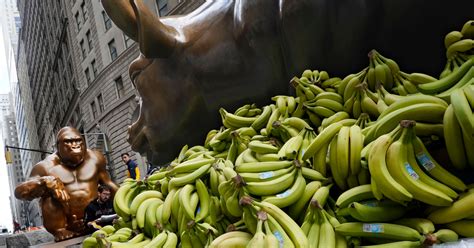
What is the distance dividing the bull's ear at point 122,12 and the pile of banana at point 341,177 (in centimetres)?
133

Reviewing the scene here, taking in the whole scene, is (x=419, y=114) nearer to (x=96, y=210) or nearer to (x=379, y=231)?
(x=379, y=231)

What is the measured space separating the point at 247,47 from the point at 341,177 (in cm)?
172

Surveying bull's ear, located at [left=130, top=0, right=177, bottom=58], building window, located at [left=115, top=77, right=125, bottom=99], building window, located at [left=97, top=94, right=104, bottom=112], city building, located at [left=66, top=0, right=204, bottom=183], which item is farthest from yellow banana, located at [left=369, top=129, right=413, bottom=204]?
building window, located at [left=97, top=94, right=104, bottom=112]

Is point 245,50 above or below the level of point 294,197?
above

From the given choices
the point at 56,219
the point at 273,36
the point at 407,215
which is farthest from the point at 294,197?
the point at 56,219

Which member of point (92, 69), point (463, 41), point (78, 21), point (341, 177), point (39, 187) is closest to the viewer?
point (341, 177)

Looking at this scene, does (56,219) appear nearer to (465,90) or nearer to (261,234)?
(261,234)

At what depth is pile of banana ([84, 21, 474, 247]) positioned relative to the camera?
5.05ft

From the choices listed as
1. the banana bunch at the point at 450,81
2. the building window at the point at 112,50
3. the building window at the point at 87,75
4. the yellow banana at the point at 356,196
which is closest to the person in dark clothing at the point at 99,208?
the yellow banana at the point at 356,196

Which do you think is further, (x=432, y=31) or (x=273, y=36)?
(x=273, y=36)

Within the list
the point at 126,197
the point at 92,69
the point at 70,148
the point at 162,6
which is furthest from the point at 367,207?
the point at 92,69

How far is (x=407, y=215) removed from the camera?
163 centimetres

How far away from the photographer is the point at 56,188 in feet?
20.0

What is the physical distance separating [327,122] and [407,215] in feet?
2.58
